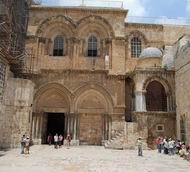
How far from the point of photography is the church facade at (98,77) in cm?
2377

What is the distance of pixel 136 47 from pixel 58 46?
7406 millimetres

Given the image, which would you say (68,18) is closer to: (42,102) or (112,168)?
(42,102)

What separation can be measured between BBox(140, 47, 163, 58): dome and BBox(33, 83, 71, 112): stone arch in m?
7.40

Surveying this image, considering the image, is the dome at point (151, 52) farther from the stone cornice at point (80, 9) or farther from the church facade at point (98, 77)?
the stone cornice at point (80, 9)

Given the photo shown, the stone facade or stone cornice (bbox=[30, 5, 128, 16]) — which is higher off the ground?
stone cornice (bbox=[30, 5, 128, 16])

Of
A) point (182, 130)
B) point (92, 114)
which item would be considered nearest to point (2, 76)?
point (92, 114)

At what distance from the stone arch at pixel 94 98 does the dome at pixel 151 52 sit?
186 inches

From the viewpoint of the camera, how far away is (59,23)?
2673cm

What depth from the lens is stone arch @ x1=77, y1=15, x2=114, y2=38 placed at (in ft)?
87.2

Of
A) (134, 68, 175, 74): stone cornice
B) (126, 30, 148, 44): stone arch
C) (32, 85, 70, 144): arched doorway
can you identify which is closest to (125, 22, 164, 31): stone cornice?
(126, 30, 148, 44): stone arch

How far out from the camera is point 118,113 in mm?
24766

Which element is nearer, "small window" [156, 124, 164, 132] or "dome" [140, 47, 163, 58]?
"small window" [156, 124, 164, 132]

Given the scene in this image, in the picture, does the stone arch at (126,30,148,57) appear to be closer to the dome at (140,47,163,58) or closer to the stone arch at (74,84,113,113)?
the dome at (140,47,163,58)

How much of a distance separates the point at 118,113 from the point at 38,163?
484 inches
